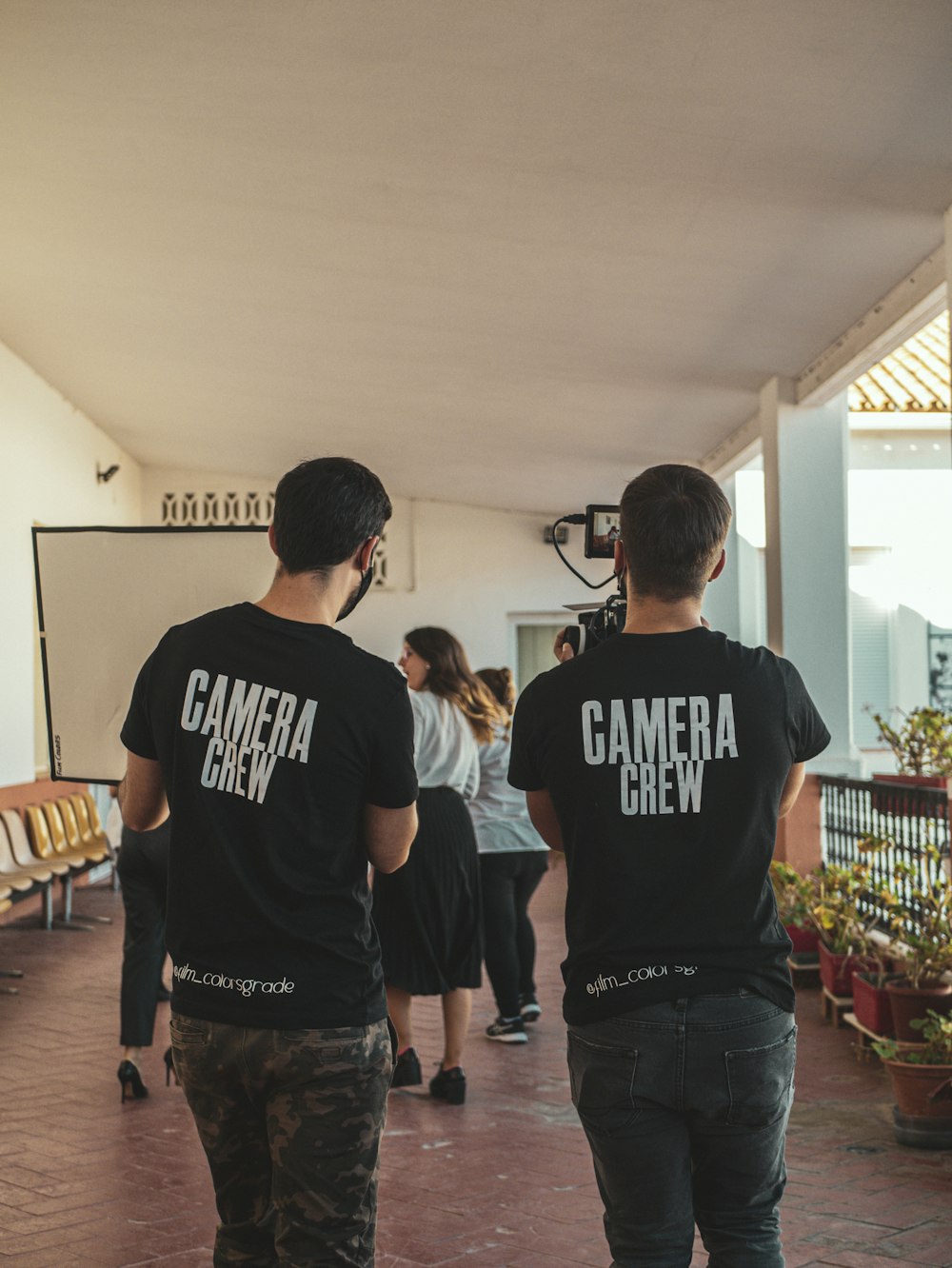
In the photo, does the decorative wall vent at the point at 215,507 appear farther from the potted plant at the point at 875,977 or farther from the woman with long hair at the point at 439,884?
the woman with long hair at the point at 439,884

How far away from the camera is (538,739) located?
2.00 metres

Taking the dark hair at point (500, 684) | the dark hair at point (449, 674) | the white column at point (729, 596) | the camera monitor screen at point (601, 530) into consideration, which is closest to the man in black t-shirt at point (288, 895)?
the camera monitor screen at point (601, 530)

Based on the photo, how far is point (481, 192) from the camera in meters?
5.57

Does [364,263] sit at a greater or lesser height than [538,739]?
greater

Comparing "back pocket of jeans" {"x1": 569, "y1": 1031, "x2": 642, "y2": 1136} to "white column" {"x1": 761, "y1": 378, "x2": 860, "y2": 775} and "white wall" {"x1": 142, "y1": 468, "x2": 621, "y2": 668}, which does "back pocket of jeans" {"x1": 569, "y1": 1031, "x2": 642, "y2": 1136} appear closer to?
"white column" {"x1": 761, "y1": 378, "x2": 860, "y2": 775}

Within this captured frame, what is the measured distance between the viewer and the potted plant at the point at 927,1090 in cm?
432

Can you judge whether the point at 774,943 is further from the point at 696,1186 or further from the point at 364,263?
the point at 364,263

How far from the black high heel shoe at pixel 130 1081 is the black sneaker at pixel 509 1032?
62.2 inches

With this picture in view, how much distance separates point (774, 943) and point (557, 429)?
26.5 feet

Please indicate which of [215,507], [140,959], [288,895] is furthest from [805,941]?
[215,507]

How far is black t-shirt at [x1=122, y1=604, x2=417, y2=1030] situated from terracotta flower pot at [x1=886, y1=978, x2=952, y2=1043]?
139 inches

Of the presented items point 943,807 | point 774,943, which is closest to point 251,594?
point 774,943

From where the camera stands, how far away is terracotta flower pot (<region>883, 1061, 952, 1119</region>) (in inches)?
170

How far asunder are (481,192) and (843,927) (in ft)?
11.7
